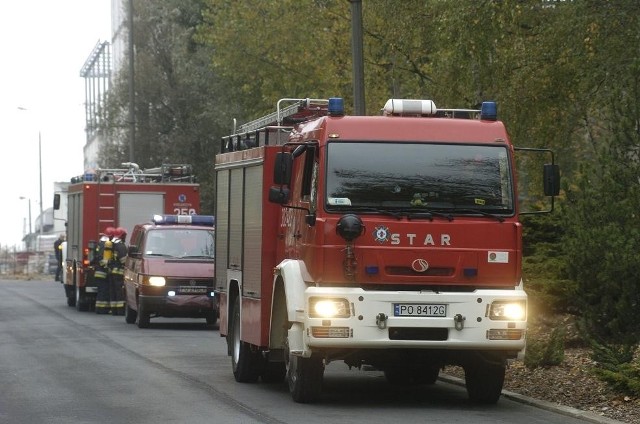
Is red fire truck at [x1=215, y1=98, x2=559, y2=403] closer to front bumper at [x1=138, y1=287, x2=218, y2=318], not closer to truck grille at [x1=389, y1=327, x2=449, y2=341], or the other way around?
truck grille at [x1=389, y1=327, x2=449, y2=341]

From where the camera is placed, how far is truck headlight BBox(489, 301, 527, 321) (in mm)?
13461

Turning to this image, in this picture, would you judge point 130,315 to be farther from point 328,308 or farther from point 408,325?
point 408,325

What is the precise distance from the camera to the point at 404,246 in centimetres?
1338

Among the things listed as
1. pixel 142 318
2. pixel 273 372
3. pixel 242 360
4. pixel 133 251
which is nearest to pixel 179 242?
pixel 133 251

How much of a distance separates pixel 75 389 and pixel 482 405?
13.8 ft

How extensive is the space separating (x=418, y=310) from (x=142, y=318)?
14649mm

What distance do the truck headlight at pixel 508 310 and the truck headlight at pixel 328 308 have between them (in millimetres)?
1303

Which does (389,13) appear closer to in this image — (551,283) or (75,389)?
(551,283)

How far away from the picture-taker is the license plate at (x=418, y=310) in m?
13.3

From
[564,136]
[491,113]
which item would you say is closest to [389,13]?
[564,136]

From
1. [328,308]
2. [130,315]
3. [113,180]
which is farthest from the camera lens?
[113,180]

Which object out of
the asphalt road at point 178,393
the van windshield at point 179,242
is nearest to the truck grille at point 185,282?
the van windshield at point 179,242

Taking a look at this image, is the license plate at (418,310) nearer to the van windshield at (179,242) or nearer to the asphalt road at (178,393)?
the asphalt road at (178,393)

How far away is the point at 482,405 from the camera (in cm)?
1427
